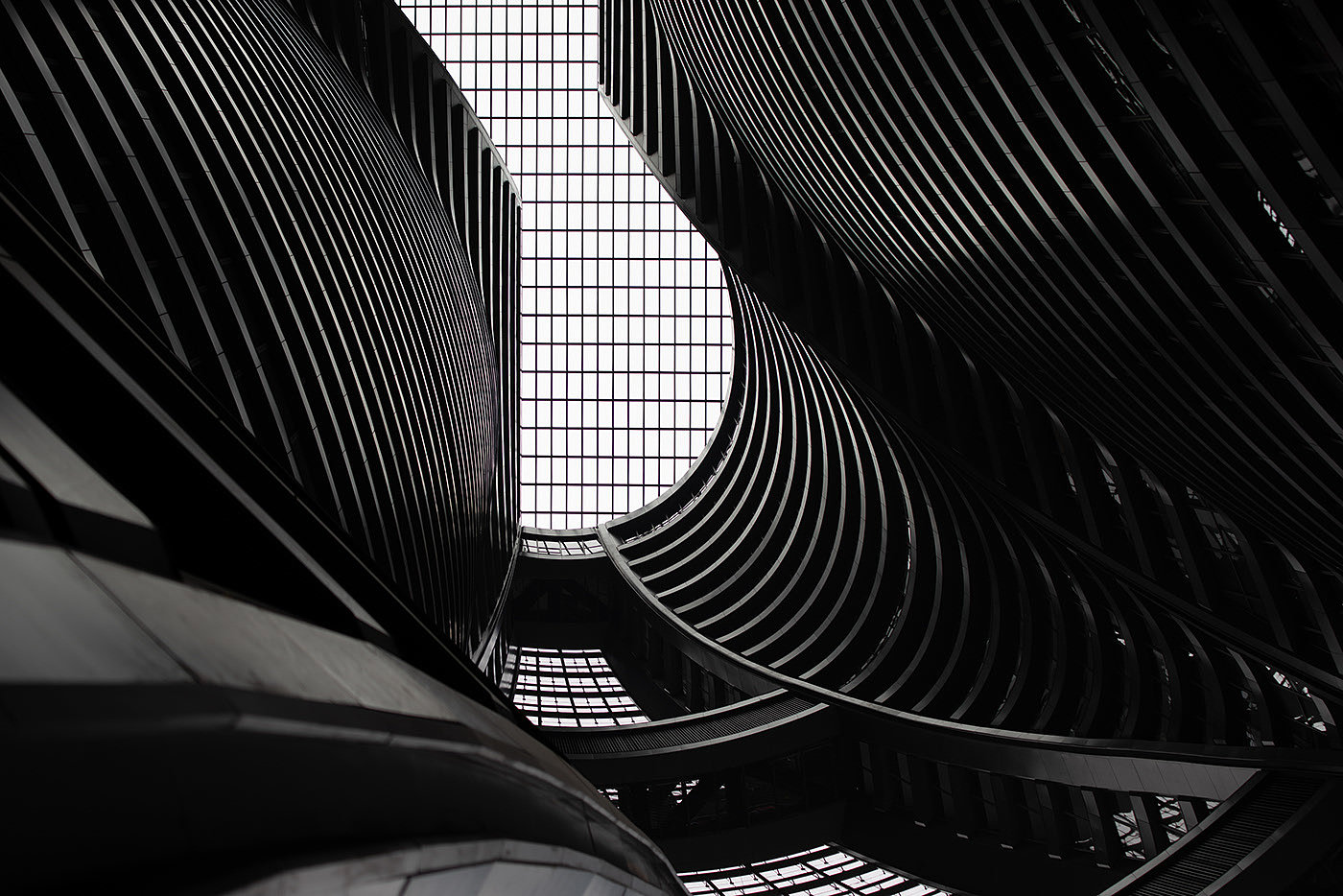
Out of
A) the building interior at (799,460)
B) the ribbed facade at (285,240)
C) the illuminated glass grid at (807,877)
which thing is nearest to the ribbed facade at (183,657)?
the building interior at (799,460)

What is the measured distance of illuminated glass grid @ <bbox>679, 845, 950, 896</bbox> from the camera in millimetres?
36781

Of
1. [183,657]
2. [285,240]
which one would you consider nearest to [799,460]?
[285,240]

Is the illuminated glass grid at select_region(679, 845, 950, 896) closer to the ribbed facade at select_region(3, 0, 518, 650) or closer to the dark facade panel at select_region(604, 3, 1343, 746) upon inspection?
the dark facade panel at select_region(604, 3, 1343, 746)

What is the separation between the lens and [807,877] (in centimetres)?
3900

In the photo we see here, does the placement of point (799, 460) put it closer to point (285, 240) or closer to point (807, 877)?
point (807, 877)

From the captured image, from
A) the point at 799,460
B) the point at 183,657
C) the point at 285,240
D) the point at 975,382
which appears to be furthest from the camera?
the point at 799,460

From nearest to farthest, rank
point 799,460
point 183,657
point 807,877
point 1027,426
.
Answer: point 183,657 < point 1027,426 < point 807,877 < point 799,460

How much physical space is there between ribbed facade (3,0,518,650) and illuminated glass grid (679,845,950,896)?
13.8 meters

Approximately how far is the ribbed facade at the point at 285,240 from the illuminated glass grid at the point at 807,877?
13.8 metres

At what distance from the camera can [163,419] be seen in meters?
3.86

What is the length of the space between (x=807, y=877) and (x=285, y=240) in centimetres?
3128

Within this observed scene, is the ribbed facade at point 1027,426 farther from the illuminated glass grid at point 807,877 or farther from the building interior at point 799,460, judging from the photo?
the illuminated glass grid at point 807,877

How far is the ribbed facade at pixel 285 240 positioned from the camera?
47.1 feet

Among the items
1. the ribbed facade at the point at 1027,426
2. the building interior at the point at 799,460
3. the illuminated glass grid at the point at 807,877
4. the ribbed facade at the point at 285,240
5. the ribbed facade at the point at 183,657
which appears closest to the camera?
the ribbed facade at the point at 183,657
